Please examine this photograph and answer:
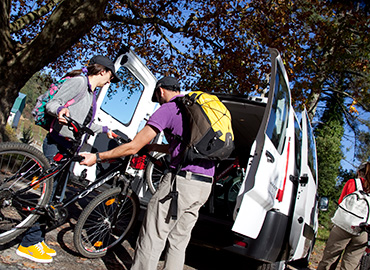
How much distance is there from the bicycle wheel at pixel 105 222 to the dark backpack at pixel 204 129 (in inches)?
47.3

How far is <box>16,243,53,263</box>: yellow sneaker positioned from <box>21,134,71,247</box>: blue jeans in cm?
3

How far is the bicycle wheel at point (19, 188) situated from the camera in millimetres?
2660

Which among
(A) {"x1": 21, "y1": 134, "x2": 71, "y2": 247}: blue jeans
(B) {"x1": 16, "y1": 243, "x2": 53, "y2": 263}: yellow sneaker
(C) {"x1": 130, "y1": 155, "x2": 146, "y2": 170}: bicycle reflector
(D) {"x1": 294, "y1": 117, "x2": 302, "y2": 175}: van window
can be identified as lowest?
(B) {"x1": 16, "y1": 243, "x2": 53, "y2": 263}: yellow sneaker

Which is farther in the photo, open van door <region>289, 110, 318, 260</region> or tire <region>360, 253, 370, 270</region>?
tire <region>360, 253, 370, 270</region>

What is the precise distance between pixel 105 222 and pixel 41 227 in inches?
25.7

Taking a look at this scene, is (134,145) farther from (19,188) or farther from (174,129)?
(19,188)

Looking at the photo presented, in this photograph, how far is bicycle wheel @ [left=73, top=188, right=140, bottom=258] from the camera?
10.2 ft

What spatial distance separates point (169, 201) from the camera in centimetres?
253

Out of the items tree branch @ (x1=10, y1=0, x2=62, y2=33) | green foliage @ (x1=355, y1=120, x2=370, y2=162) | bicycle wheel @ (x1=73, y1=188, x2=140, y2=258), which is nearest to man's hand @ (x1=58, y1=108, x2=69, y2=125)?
bicycle wheel @ (x1=73, y1=188, x2=140, y2=258)

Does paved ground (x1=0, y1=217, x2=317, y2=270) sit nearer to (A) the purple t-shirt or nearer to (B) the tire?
(A) the purple t-shirt

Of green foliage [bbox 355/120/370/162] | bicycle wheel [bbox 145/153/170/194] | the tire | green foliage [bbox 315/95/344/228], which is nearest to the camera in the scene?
the tire

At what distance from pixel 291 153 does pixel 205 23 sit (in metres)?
8.54

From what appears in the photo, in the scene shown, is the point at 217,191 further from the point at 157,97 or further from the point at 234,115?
the point at 157,97

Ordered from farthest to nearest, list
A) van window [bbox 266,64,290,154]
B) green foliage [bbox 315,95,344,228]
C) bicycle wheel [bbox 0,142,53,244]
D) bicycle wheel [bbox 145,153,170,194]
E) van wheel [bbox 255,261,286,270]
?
green foliage [bbox 315,95,344,228] → bicycle wheel [bbox 145,153,170,194] → van wheel [bbox 255,261,286,270] → van window [bbox 266,64,290,154] → bicycle wheel [bbox 0,142,53,244]
